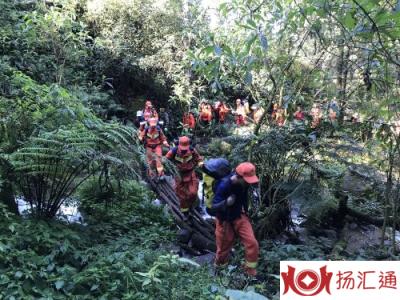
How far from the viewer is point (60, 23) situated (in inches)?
396

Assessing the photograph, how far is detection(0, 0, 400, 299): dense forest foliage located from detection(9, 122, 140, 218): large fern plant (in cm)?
2

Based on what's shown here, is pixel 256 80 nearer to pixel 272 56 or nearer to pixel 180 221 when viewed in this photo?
pixel 272 56

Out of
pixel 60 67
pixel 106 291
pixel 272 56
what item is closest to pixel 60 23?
pixel 60 67

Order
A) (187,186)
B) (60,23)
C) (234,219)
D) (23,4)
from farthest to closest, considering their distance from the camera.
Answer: (23,4) → (60,23) → (187,186) → (234,219)

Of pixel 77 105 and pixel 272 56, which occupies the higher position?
pixel 272 56

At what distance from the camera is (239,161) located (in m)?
6.46

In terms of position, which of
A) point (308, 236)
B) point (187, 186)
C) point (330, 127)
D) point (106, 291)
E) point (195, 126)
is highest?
point (195, 126)

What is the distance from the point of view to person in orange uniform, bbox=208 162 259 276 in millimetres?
4828

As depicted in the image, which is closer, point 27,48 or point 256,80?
point 256,80

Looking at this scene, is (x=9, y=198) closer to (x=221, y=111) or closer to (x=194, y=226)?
(x=194, y=226)

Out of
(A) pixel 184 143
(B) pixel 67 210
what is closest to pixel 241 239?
(A) pixel 184 143

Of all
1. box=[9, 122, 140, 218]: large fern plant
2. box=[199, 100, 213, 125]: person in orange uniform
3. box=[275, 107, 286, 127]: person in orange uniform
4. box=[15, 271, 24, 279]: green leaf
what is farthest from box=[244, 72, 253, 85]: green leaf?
box=[199, 100, 213, 125]: person in orange uniform

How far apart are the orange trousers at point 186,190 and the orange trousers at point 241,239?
77.3 inches

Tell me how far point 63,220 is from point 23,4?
11.2m
